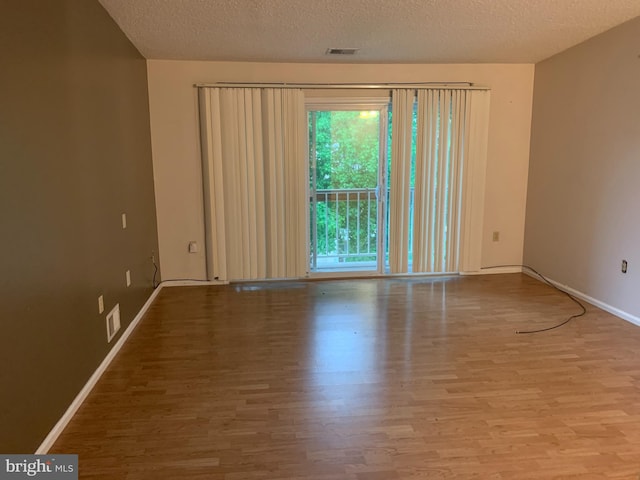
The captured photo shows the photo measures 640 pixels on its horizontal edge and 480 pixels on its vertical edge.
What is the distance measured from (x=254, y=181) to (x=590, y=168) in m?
3.05

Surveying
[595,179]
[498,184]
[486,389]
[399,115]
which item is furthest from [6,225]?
[498,184]

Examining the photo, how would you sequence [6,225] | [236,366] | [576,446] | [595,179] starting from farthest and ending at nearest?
1. [595,179]
2. [236,366]
3. [576,446]
4. [6,225]

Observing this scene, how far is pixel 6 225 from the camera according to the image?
1.64 meters

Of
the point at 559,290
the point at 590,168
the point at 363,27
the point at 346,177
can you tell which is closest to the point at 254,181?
the point at 346,177

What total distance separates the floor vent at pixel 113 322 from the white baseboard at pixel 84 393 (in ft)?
0.30

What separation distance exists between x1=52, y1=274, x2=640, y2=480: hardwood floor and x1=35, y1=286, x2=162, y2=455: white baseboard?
0.04 metres

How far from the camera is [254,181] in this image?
4.40 m

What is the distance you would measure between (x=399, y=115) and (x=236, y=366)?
2977 millimetres

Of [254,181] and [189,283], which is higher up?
[254,181]

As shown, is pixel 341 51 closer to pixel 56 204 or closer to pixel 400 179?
pixel 400 179

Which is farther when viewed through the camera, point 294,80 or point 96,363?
point 294,80

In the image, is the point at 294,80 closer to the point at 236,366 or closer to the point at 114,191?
the point at 114,191

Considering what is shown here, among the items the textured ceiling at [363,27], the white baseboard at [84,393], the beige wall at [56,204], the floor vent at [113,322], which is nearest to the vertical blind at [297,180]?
the textured ceiling at [363,27]

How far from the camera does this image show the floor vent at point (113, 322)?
2820 millimetres
